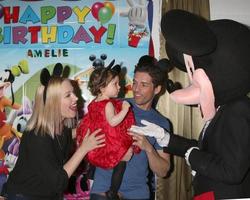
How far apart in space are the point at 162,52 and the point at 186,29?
131 centimetres

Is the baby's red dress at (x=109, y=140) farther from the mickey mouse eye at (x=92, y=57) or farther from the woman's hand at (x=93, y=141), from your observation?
the mickey mouse eye at (x=92, y=57)

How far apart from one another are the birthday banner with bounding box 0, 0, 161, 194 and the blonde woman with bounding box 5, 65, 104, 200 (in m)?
0.91

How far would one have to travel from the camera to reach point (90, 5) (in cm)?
265

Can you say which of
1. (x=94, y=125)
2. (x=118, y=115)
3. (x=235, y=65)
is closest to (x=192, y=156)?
(x=235, y=65)

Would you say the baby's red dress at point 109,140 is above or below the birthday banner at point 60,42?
below

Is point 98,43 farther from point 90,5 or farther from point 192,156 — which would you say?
point 192,156

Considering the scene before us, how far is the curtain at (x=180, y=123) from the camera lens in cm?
255

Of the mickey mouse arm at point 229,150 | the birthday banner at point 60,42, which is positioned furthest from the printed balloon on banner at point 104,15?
the mickey mouse arm at point 229,150

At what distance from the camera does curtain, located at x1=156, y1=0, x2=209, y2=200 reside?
255cm

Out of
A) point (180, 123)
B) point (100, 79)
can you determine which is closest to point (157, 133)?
point (100, 79)

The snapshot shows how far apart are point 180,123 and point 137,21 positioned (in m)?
0.81

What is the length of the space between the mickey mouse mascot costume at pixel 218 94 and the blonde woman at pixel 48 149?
612 millimetres

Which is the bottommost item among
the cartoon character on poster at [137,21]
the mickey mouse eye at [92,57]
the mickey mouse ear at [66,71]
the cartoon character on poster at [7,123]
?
the cartoon character on poster at [7,123]

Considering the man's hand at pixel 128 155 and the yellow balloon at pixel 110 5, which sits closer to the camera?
the man's hand at pixel 128 155
